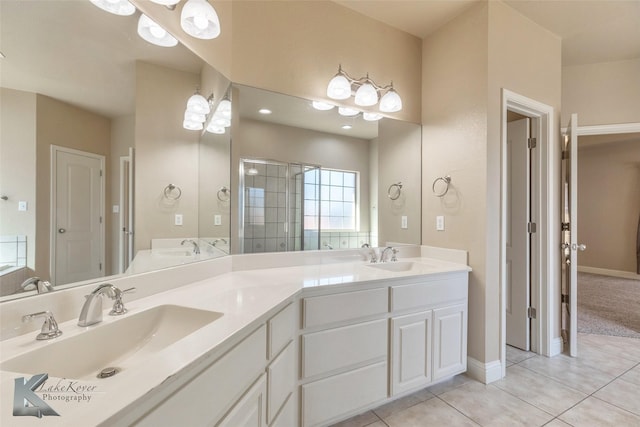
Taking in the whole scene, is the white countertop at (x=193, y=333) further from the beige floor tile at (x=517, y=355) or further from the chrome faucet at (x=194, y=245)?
the beige floor tile at (x=517, y=355)

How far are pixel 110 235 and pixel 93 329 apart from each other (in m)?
0.36

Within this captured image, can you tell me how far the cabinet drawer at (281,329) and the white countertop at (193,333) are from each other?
67mm

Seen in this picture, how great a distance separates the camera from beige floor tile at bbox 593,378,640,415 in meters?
1.77

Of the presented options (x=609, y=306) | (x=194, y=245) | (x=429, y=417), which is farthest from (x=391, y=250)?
(x=609, y=306)

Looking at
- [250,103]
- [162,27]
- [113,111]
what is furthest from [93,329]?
[250,103]

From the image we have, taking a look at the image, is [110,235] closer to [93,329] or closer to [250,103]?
[93,329]

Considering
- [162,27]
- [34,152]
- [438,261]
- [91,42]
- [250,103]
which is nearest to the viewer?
[34,152]

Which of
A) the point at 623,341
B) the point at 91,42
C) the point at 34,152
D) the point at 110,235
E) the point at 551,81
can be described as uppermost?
the point at 551,81

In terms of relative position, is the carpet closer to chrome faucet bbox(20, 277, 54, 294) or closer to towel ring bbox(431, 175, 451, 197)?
towel ring bbox(431, 175, 451, 197)

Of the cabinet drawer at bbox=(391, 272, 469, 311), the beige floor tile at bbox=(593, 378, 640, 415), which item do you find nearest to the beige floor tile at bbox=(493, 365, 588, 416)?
the beige floor tile at bbox=(593, 378, 640, 415)

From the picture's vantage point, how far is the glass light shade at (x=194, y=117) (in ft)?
5.01

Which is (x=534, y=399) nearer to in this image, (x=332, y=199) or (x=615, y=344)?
(x=615, y=344)

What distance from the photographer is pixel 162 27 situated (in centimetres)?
132

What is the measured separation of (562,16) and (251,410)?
3.37 m
